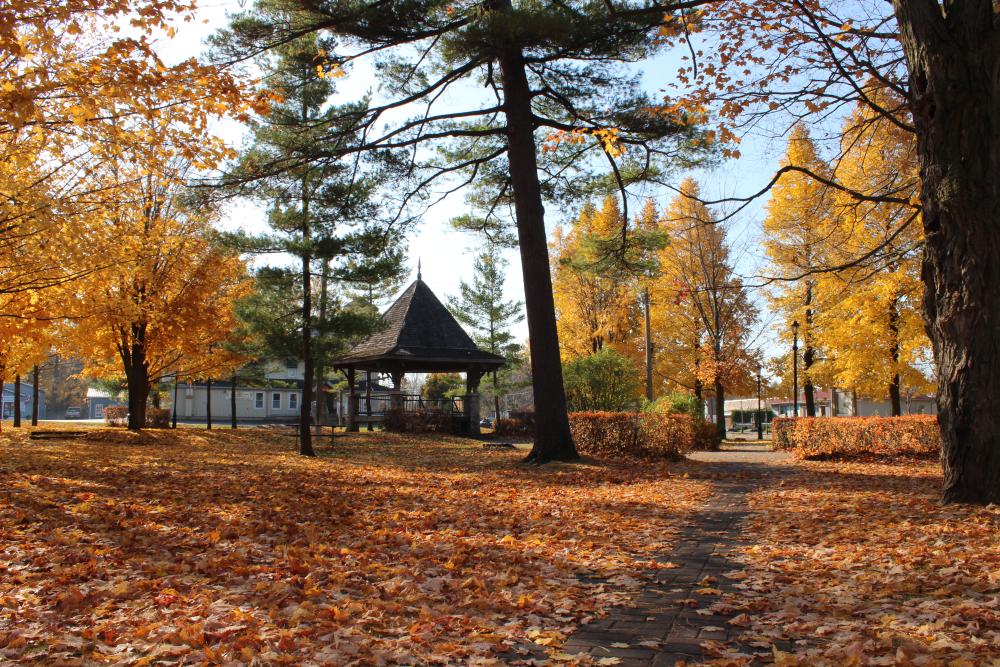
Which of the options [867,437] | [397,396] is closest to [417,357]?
[397,396]

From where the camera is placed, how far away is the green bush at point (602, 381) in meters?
20.4

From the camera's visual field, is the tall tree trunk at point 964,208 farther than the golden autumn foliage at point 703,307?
No

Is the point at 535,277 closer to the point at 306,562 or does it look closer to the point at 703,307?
the point at 306,562

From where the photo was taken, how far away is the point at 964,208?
21.0ft

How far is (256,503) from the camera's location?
7.69m

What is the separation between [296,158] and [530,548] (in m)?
9.22

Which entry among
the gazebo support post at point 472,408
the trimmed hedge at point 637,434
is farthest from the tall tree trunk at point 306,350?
the gazebo support post at point 472,408

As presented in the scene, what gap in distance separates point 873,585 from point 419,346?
22.5m

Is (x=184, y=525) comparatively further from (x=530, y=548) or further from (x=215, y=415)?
(x=215, y=415)

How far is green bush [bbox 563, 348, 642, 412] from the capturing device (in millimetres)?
20422

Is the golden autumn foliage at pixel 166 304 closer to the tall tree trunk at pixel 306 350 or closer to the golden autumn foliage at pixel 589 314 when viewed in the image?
the tall tree trunk at pixel 306 350

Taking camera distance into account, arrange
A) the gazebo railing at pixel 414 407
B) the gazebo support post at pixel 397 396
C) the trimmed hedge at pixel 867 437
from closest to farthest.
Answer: the trimmed hedge at pixel 867 437, the gazebo support post at pixel 397 396, the gazebo railing at pixel 414 407

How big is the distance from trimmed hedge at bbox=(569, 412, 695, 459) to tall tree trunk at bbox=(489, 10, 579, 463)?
2076 millimetres

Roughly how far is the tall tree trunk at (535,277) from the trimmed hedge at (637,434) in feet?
6.81
